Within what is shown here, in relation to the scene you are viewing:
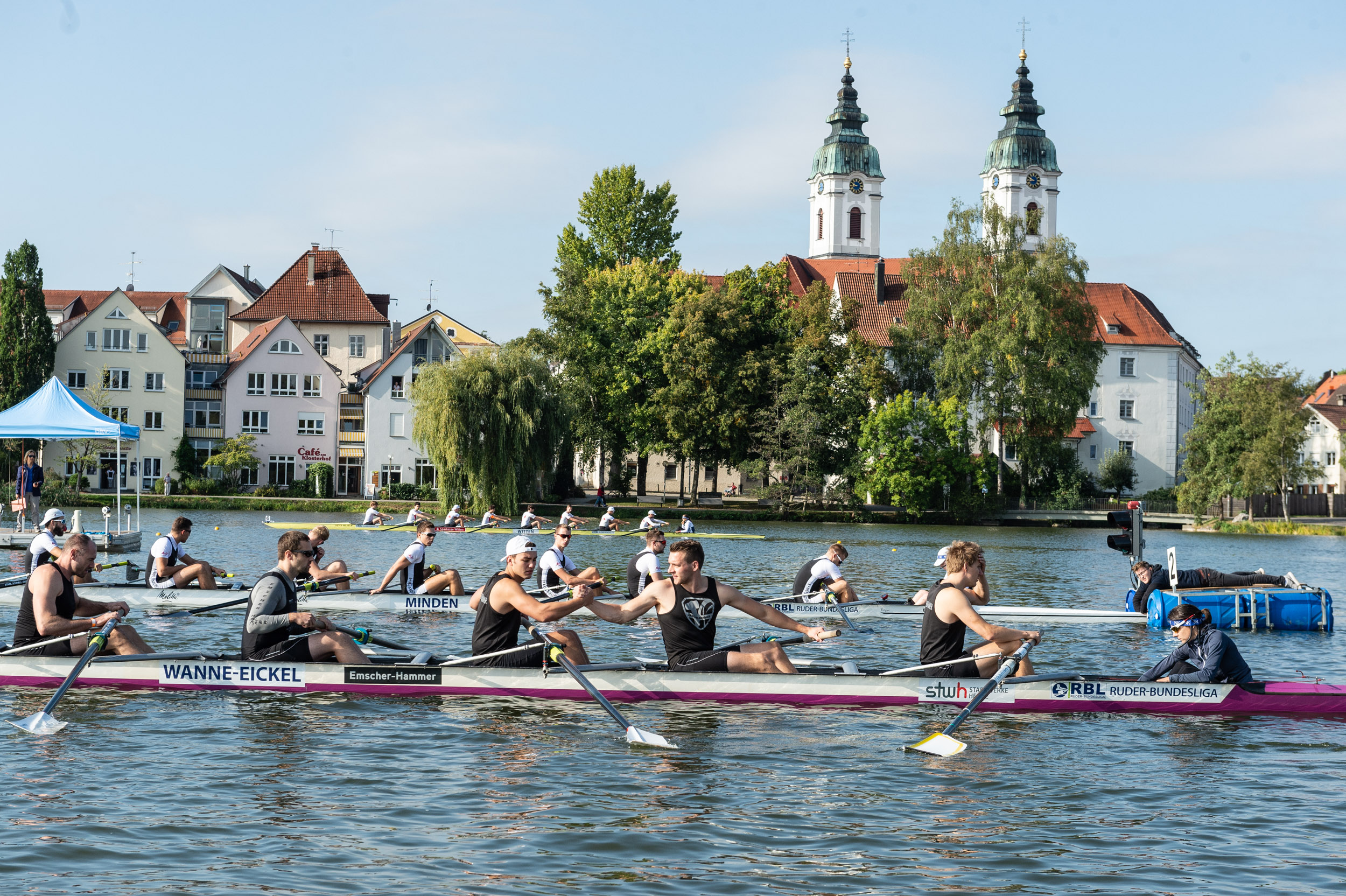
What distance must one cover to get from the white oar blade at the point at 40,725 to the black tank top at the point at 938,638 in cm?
794

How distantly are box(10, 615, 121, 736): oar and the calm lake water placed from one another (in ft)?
0.72

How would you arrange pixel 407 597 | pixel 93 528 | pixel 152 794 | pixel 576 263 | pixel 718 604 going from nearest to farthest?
pixel 152 794
pixel 718 604
pixel 407 597
pixel 93 528
pixel 576 263

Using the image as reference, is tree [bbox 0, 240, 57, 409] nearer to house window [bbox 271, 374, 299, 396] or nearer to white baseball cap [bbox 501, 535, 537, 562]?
house window [bbox 271, 374, 299, 396]

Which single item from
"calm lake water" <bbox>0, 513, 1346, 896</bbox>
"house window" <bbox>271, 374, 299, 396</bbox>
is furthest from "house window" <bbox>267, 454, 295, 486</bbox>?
"calm lake water" <bbox>0, 513, 1346, 896</bbox>

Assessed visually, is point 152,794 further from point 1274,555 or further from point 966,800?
point 1274,555

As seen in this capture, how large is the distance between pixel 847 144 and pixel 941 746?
9963cm

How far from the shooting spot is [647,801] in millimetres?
9086

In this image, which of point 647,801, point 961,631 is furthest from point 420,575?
point 647,801

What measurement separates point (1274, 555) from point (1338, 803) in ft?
124

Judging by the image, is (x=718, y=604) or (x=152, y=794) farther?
(x=718, y=604)

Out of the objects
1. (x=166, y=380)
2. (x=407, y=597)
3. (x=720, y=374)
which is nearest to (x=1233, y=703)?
(x=407, y=597)

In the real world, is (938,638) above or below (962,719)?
above

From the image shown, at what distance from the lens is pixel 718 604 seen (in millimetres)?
11570

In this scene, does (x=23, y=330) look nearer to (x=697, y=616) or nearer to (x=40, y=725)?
(x=40, y=725)
